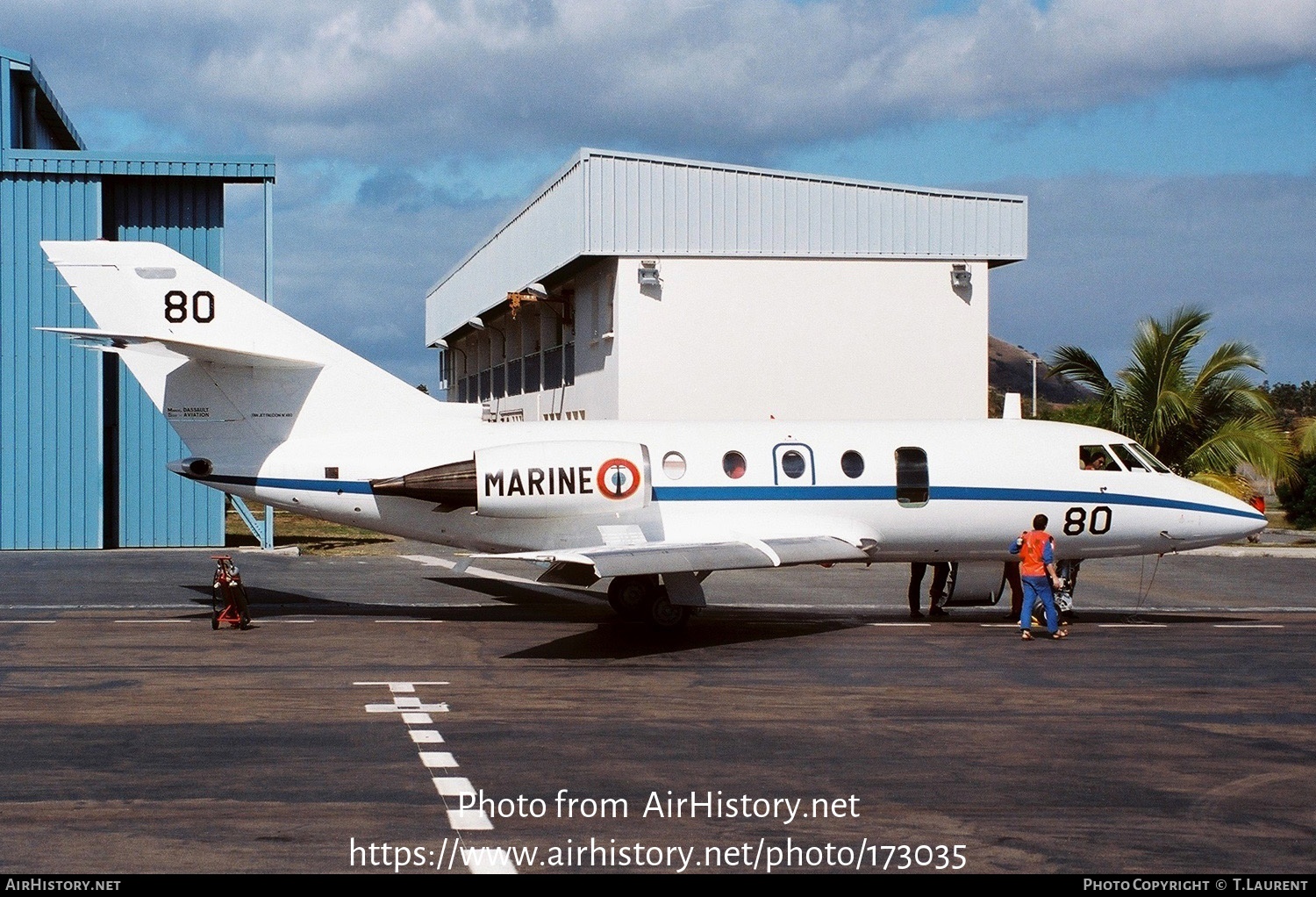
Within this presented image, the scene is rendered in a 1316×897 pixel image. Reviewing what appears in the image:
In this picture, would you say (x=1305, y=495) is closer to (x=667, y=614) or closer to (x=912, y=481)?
(x=912, y=481)

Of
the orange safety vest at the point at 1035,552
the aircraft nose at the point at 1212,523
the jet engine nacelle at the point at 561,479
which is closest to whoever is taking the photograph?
the orange safety vest at the point at 1035,552

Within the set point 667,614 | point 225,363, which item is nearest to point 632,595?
point 667,614

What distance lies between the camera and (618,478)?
61.9ft

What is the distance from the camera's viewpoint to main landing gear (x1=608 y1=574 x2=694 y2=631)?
18.8 m

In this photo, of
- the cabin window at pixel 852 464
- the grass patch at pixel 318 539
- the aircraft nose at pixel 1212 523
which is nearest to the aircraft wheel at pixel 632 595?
the cabin window at pixel 852 464

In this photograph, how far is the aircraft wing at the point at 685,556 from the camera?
650 inches

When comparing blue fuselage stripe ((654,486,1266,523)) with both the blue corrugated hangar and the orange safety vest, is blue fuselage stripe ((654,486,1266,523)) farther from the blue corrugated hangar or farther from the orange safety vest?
the blue corrugated hangar

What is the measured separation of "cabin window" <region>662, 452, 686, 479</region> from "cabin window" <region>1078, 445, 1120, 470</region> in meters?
6.34

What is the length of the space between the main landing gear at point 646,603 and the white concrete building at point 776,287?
15.3 metres

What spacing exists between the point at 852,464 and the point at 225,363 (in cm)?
944

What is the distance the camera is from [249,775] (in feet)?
33.6

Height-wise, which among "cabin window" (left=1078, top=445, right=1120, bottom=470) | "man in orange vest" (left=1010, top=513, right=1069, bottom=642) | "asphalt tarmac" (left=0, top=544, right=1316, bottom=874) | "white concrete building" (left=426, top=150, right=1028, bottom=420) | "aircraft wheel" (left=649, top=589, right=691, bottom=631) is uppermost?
"white concrete building" (left=426, top=150, right=1028, bottom=420)

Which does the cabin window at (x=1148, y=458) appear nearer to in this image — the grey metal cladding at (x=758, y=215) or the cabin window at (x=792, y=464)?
the cabin window at (x=792, y=464)

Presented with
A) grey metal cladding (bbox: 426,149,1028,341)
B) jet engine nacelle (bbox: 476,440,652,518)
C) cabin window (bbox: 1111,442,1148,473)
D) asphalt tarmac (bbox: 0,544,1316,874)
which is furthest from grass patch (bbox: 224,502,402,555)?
cabin window (bbox: 1111,442,1148,473)
